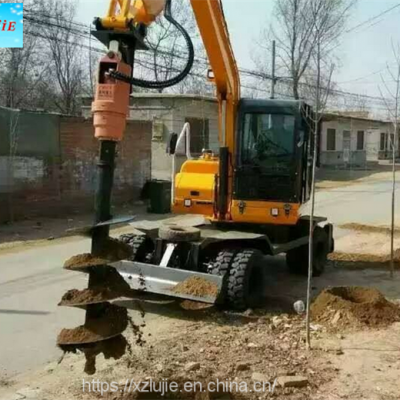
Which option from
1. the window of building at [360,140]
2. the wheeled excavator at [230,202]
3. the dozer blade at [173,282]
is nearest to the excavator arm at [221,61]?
the wheeled excavator at [230,202]

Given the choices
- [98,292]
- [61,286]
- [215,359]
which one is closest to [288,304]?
[215,359]

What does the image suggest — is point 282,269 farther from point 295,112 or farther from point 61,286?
point 61,286

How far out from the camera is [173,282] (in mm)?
7445

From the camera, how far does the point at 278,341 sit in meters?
6.50

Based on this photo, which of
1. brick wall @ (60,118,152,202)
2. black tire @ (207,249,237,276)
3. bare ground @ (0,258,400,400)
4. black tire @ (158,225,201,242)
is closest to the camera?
bare ground @ (0,258,400,400)

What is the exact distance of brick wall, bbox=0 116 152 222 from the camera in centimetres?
1552

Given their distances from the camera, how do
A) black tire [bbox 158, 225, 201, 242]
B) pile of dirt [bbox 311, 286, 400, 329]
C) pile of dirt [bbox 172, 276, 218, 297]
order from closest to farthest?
pile of dirt [bbox 311, 286, 400, 329], pile of dirt [bbox 172, 276, 218, 297], black tire [bbox 158, 225, 201, 242]

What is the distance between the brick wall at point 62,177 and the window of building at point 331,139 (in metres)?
23.8

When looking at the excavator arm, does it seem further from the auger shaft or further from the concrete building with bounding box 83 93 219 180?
the concrete building with bounding box 83 93 219 180

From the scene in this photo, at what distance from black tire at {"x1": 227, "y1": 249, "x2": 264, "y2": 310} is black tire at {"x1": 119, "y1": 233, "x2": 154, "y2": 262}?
1268 millimetres

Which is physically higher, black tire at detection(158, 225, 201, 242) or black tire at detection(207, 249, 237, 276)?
black tire at detection(158, 225, 201, 242)

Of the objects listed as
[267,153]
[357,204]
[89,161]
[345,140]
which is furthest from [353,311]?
[345,140]

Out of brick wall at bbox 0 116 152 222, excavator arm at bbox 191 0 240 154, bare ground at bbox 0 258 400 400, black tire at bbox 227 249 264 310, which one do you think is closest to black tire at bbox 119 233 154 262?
bare ground at bbox 0 258 400 400

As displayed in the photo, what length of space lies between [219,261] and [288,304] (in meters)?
1.17
